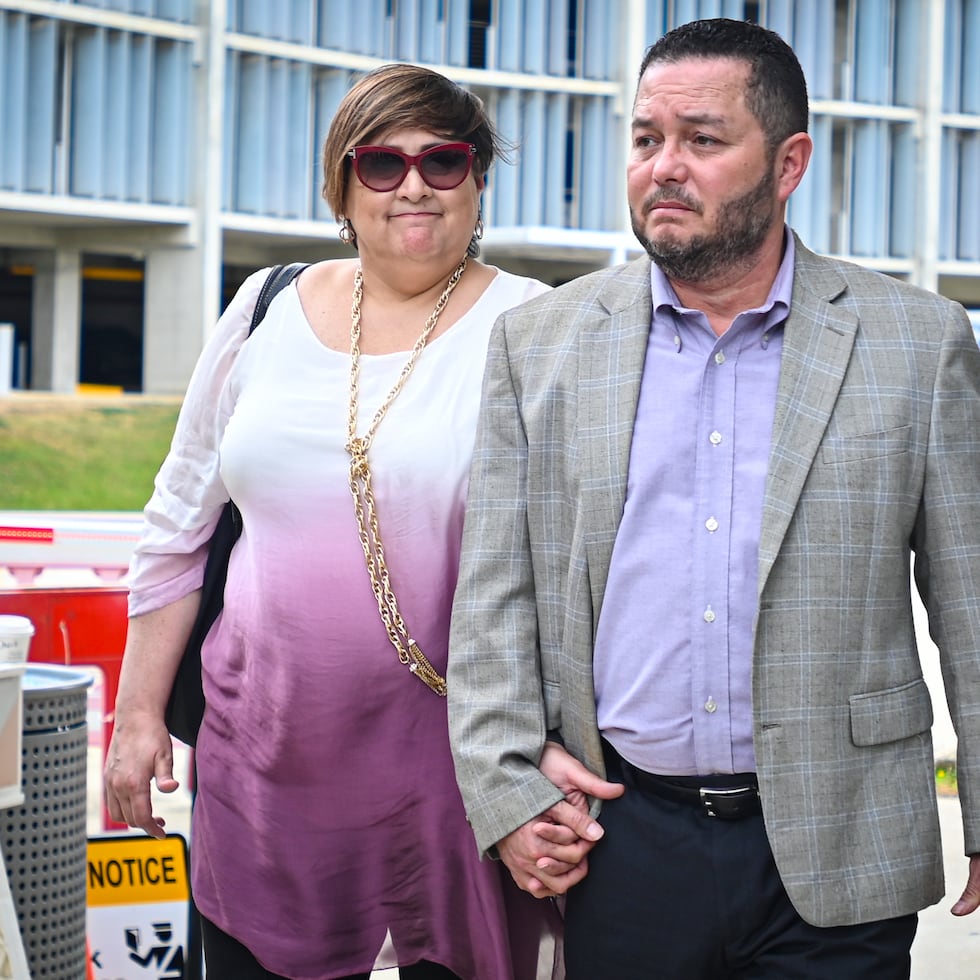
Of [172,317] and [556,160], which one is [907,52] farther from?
[172,317]

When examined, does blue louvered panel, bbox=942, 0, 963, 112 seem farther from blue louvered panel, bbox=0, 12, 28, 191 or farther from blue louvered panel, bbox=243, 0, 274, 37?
blue louvered panel, bbox=0, 12, 28, 191

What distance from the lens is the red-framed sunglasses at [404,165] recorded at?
274 centimetres

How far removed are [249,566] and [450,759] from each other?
501 mm

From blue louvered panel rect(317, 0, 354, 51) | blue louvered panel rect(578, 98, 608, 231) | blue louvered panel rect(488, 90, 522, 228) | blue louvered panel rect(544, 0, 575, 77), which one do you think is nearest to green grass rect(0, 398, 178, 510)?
blue louvered panel rect(317, 0, 354, 51)

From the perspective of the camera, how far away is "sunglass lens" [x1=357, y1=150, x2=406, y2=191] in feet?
8.98

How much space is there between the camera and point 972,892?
7.97ft

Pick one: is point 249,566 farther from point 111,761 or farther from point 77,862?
point 77,862

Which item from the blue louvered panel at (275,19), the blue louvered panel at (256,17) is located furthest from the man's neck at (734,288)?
the blue louvered panel at (256,17)

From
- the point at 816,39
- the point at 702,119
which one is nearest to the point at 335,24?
the point at 816,39

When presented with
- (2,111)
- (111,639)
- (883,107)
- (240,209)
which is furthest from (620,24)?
(111,639)

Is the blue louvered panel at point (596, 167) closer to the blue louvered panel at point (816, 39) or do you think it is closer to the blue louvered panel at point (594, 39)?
the blue louvered panel at point (594, 39)

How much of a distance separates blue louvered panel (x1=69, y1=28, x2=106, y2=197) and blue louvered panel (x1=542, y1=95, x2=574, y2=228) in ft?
32.4

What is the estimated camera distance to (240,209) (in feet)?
101

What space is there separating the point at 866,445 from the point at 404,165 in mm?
974
